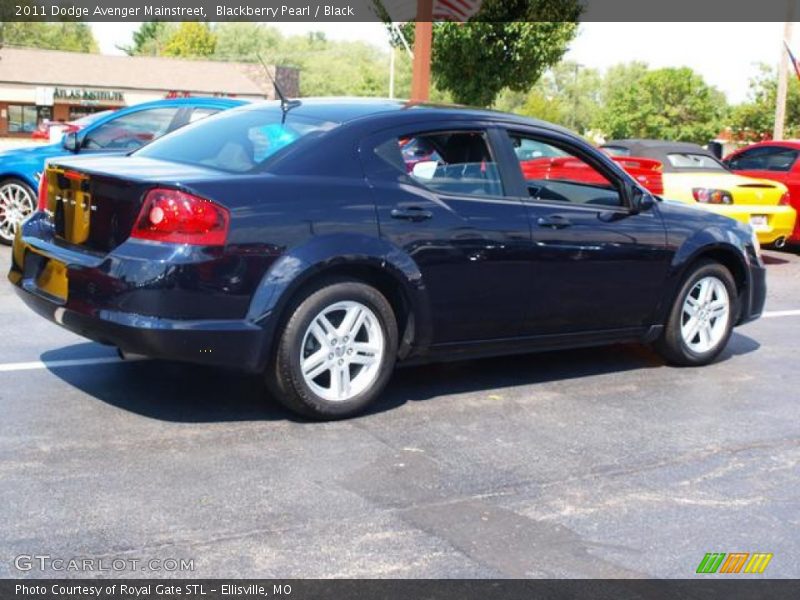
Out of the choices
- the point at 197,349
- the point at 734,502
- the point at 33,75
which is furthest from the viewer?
the point at 33,75

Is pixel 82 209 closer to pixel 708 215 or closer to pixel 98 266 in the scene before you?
pixel 98 266

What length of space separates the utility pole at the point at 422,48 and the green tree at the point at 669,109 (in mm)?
64711

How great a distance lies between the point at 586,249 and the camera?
6199 millimetres

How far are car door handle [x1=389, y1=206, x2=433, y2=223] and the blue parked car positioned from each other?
192 inches

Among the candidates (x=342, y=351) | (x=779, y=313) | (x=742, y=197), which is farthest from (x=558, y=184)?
(x=742, y=197)

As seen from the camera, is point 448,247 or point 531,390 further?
point 531,390

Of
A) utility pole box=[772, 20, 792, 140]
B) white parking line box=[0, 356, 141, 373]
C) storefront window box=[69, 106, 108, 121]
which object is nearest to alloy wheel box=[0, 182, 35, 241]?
white parking line box=[0, 356, 141, 373]

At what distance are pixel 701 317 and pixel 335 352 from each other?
2908mm

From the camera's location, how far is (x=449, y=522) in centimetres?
418

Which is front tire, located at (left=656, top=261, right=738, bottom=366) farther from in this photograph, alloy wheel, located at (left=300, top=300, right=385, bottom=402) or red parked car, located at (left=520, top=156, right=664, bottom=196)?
alloy wheel, located at (left=300, top=300, right=385, bottom=402)

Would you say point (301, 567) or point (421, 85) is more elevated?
point (421, 85)

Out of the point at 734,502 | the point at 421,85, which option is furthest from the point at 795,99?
the point at 734,502

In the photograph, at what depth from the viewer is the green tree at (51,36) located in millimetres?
91812

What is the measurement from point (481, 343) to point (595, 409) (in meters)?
0.75
